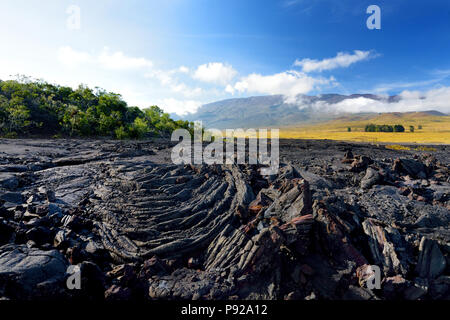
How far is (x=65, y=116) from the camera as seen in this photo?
1105 inches

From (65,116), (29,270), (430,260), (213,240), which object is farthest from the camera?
(65,116)

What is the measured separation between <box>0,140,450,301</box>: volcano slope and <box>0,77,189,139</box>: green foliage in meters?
20.4

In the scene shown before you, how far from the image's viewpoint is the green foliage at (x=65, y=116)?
25.6m

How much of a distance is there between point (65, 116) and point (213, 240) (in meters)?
29.6

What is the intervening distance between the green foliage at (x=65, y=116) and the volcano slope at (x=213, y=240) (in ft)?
67.0

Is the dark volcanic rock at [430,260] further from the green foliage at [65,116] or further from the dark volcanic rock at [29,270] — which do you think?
the green foliage at [65,116]

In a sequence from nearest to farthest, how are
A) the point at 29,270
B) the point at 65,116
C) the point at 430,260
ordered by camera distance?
1. the point at 29,270
2. the point at 430,260
3. the point at 65,116

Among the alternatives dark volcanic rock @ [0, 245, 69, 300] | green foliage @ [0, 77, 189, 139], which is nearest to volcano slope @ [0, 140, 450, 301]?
dark volcanic rock @ [0, 245, 69, 300]
